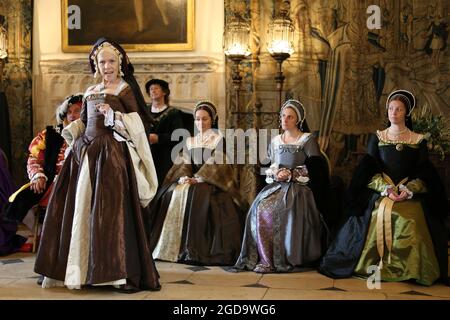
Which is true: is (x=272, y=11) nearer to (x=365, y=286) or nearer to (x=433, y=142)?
(x=433, y=142)

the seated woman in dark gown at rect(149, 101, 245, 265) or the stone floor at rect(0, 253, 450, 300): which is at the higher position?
the seated woman in dark gown at rect(149, 101, 245, 265)

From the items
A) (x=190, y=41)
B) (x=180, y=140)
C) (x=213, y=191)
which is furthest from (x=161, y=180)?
(x=190, y=41)

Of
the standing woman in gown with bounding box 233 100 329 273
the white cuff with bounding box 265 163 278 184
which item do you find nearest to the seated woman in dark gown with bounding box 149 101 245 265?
the standing woman in gown with bounding box 233 100 329 273

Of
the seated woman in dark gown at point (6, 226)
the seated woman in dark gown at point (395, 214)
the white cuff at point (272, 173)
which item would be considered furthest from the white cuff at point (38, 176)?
the seated woman in dark gown at point (395, 214)

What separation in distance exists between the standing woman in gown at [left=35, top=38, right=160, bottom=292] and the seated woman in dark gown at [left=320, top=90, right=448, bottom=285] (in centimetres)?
182

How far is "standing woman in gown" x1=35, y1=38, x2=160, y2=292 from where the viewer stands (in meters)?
4.78

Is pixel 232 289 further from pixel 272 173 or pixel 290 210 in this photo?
pixel 272 173

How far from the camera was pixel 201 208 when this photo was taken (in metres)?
6.45

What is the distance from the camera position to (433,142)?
6.24 meters

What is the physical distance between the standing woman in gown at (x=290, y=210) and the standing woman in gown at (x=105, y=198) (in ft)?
4.50

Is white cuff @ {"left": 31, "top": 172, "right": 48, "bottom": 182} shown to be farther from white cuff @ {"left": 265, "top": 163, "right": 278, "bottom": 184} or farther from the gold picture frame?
the gold picture frame

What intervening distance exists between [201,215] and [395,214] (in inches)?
74.4

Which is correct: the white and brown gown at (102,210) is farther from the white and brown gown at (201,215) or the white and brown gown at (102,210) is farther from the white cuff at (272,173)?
the white cuff at (272,173)

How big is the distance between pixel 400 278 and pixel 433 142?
5.00 ft
